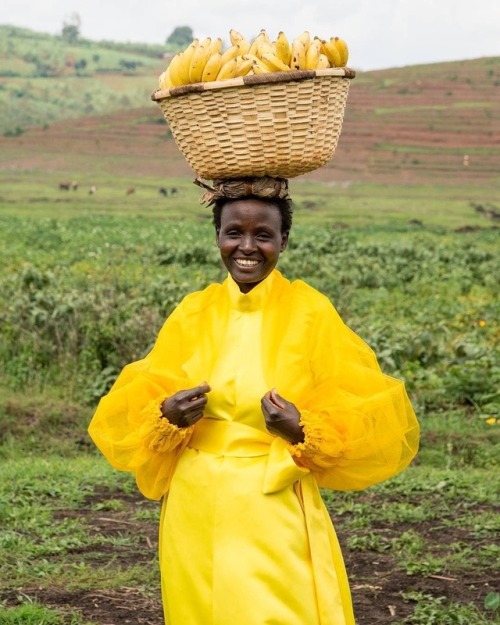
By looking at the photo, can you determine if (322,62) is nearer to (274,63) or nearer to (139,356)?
(274,63)

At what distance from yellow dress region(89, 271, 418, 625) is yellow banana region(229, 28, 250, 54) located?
63cm

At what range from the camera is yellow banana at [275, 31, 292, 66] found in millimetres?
3285

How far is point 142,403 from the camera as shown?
11.4 ft

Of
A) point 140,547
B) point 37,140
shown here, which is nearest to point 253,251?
point 140,547

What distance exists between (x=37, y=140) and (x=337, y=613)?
5070 cm

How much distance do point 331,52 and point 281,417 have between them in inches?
39.3

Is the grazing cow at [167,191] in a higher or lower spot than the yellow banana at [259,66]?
lower

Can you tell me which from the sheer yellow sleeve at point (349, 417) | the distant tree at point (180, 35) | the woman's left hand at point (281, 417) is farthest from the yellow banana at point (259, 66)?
the distant tree at point (180, 35)

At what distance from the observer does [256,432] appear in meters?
3.36

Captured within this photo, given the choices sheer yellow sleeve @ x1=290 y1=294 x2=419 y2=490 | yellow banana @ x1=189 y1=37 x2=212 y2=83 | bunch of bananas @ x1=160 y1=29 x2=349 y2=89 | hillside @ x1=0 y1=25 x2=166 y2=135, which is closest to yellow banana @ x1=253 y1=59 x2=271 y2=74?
bunch of bananas @ x1=160 y1=29 x2=349 y2=89

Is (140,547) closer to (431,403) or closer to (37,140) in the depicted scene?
(431,403)

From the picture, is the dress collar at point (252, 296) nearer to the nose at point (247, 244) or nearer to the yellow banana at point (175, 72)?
the nose at point (247, 244)

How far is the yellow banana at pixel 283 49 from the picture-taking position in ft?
10.8

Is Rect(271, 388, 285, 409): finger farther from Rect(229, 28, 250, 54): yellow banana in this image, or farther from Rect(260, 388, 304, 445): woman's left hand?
Rect(229, 28, 250, 54): yellow banana
